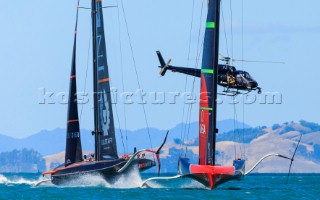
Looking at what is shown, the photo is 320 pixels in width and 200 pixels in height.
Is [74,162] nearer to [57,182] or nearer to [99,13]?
[57,182]

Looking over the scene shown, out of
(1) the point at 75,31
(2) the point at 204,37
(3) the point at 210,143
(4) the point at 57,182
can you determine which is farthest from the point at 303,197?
(1) the point at 75,31

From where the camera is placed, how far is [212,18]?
6141 cm

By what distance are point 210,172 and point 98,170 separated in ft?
36.1

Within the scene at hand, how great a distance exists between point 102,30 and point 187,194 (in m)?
17.2

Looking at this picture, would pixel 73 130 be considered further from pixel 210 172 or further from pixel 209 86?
pixel 210 172

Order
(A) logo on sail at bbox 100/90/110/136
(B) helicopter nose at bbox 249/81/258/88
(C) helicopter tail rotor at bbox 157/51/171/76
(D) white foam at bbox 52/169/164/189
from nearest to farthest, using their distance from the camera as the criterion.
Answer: (D) white foam at bbox 52/169/164/189 → (B) helicopter nose at bbox 249/81/258/88 → (A) logo on sail at bbox 100/90/110/136 → (C) helicopter tail rotor at bbox 157/51/171/76

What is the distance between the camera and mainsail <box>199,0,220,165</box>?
60.9 meters

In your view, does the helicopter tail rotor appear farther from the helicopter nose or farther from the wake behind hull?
the wake behind hull

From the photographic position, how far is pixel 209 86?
61.2m

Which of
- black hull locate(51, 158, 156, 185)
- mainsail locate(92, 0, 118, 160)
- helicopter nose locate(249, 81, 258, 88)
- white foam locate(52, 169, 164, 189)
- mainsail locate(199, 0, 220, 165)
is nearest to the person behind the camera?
mainsail locate(199, 0, 220, 165)

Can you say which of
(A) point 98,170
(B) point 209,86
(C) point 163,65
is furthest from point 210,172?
(C) point 163,65

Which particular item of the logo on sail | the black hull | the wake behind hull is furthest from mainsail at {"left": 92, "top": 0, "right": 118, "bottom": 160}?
the wake behind hull

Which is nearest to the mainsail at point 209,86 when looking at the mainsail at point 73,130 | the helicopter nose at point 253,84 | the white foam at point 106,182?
the white foam at point 106,182

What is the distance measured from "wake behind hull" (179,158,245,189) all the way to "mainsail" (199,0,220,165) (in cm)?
135
